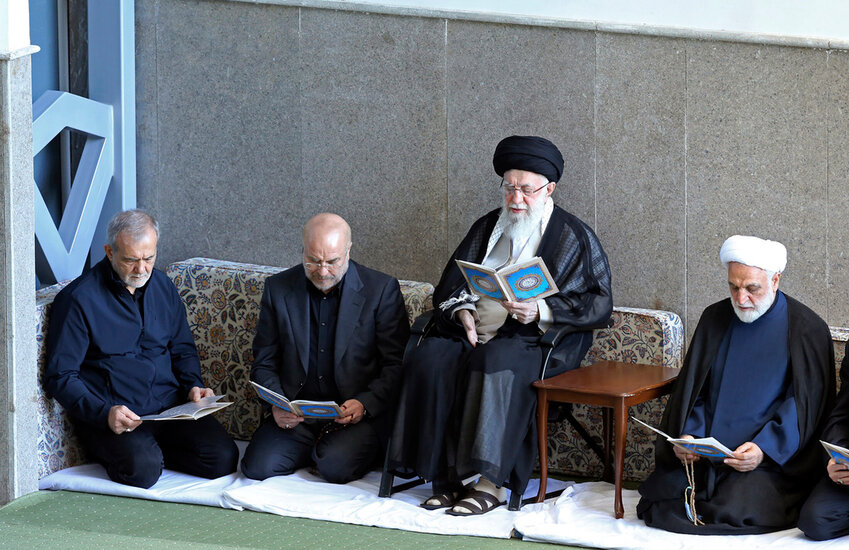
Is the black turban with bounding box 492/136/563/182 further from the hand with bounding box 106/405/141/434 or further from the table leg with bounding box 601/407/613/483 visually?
the hand with bounding box 106/405/141/434

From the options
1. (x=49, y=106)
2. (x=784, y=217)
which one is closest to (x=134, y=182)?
(x=49, y=106)

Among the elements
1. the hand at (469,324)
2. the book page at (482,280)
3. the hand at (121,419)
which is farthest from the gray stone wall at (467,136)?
the hand at (121,419)

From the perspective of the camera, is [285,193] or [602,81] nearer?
[602,81]

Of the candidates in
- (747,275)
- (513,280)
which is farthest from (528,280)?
(747,275)

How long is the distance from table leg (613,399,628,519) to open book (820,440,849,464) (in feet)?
2.72

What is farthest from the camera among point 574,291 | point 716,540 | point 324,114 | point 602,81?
point 324,114

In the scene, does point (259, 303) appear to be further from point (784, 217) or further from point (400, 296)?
point (784, 217)

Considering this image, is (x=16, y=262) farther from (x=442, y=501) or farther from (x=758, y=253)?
(x=758, y=253)

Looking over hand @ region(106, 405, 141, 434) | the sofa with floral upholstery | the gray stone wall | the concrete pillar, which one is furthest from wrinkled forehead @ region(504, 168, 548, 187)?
the concrete pillar

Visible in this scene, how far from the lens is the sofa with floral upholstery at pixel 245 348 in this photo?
5723 millimetres

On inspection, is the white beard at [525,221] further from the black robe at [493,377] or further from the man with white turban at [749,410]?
the man with white turban at [749,410]

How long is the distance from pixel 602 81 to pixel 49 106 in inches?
115

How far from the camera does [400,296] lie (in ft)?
19.3

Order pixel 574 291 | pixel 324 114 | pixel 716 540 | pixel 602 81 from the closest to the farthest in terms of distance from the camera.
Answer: pixel 716 540 < pixel 574 291 < pixel 602 81 < pixel 324 114
